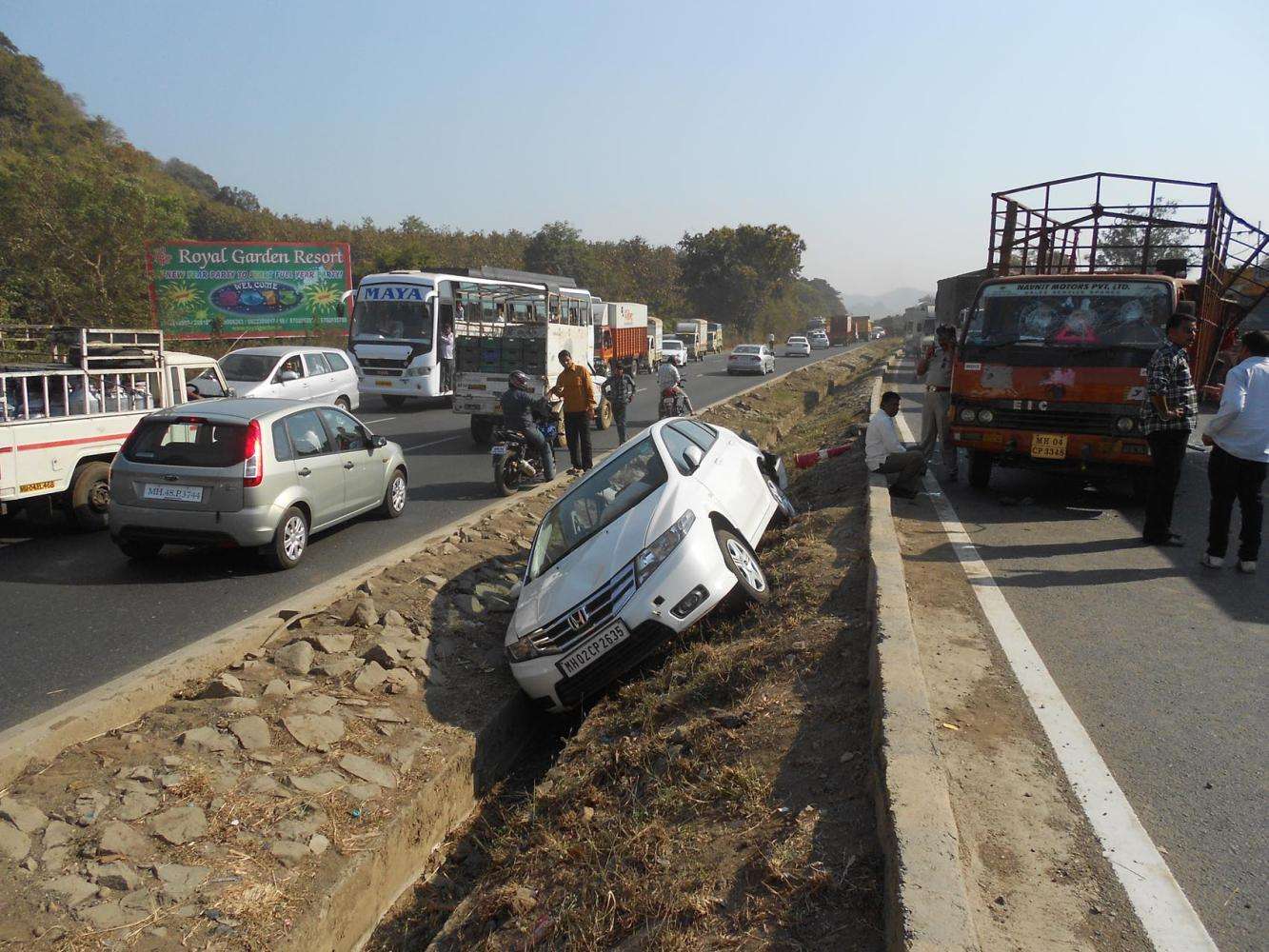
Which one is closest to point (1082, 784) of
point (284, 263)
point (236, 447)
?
point (236, 447)

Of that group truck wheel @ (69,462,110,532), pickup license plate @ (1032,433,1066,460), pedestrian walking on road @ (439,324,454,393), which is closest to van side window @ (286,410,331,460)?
truck wheel @ (69,462,110,532)

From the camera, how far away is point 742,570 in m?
6.27

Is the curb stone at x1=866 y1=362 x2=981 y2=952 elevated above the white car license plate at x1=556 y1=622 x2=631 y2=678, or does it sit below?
above

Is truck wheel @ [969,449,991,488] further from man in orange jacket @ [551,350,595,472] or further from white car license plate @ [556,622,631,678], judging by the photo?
white car license plate @ [556,622,631,678]

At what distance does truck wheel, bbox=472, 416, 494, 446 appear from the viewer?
16.9m

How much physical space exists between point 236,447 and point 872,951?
7049 millimetres

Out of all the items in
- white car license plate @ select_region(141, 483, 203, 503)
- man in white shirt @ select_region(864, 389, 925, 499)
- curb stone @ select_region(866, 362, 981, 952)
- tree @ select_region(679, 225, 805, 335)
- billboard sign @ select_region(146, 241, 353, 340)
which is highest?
tree @ select_region(679, 225, 805, 335)

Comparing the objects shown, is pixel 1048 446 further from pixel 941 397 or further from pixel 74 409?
pixel 74 409

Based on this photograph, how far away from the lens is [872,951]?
2838mm

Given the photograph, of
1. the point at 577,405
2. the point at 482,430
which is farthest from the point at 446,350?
the point at 577,405

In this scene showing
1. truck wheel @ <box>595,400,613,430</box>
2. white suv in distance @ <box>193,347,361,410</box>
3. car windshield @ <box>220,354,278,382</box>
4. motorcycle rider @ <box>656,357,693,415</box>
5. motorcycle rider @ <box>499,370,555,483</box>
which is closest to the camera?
motorcycle rider @ <box>499,370,555,483</box>

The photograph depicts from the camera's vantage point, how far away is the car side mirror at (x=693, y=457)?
278 inches

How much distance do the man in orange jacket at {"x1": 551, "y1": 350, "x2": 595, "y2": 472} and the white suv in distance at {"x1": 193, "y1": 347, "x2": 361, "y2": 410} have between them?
5533 millimetres

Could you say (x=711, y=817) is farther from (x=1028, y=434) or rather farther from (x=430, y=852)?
(x=1028, y=434)
